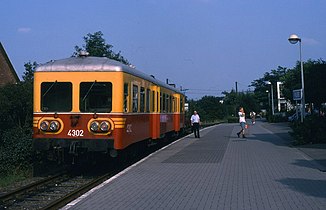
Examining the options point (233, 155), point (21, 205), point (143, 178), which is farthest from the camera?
point (233, 155)

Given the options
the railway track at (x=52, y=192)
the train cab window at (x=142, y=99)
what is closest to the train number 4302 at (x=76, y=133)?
the railway track at (x=52, y=192)

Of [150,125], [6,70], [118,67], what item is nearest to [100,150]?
[118,67]

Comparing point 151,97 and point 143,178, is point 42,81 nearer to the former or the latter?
point 143,178

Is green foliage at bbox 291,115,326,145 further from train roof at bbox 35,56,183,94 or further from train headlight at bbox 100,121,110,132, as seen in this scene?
train headlight at bbox 100,121,110,132

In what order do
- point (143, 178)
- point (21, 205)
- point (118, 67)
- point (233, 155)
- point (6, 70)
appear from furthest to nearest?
1. point (6, 70)
2. point (233, 155)
3. point (118, 67)
4. point (143, 178)
5. point (21, 205)

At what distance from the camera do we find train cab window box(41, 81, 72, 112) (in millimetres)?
12664

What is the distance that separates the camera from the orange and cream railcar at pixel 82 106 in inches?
483

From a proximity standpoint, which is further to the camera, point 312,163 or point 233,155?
point 233,155

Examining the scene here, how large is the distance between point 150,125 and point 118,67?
4990mm

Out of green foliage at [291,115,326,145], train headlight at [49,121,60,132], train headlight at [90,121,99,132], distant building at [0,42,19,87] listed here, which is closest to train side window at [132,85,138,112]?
train headlight at [90,121,99,132]

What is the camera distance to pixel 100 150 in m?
12.2

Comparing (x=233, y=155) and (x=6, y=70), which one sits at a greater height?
(x=6, y=70)

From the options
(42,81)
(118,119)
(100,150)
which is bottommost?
(100,150)

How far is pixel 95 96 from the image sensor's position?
1262 centimetres
